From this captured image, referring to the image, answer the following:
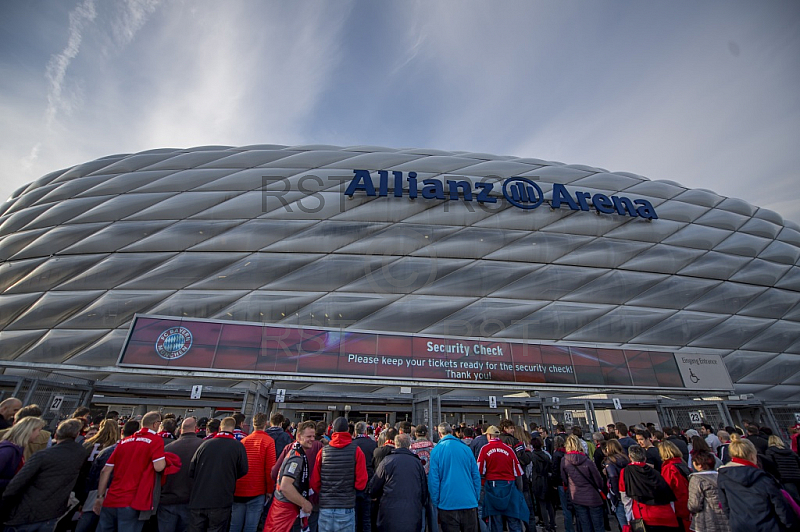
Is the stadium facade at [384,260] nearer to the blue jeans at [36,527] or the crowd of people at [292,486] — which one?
the crowd of people at [292,486]

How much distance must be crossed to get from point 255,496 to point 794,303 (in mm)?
22690

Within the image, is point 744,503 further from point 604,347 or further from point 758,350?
point 758,350

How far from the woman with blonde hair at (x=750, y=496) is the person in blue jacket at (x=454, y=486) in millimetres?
2405

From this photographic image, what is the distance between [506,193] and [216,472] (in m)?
15.1

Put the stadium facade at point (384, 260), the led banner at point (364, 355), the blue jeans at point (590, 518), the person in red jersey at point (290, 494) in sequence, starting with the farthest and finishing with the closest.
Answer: the stadium facade at point (384, 260)
the led banner at point (364, 355)
the blue jeans at point (590, 518)
the person in red jersey at point (290, 494)

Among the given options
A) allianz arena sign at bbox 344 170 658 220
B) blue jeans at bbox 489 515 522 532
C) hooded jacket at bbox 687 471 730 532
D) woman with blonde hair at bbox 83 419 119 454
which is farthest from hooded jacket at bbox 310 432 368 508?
allianz arena sign at bbox 344 170 658 220

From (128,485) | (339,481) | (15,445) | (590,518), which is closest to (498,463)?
(590,518)

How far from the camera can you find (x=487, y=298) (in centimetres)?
1392

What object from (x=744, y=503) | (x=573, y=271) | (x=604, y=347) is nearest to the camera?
(x=744, y=503)

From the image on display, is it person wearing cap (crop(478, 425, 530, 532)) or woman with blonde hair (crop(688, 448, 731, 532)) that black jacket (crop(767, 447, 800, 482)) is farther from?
person wearing cap (crop(478, 425, 530, 532))

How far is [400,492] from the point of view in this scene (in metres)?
3.83

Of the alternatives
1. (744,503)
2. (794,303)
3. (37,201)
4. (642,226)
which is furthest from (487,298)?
(37,201)

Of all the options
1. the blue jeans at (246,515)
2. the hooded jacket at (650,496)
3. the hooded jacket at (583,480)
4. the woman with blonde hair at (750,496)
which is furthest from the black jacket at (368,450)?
the woman with blonde hair at (750,496)

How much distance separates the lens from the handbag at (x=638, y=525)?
14.0ft
